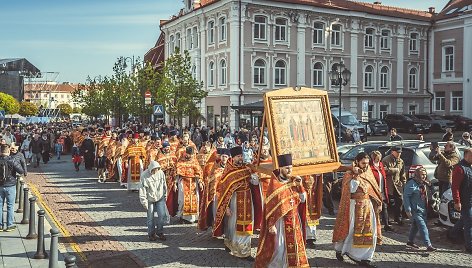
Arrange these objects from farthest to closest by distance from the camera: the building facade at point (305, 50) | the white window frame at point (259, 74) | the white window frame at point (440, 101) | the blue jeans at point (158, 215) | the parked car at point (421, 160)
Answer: the white window frame at point (440, 101) < the white window frame at point (259, 74) < the building facade at point (305, 50) < the parked car at point (421, 160) < the blue jeans at point (158, 215)

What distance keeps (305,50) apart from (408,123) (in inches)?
390

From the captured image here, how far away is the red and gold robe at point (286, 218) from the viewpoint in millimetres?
7219

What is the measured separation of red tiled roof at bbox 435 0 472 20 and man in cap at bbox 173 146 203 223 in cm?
4111

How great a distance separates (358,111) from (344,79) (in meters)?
21.3

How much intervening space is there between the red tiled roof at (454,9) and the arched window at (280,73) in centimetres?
1700

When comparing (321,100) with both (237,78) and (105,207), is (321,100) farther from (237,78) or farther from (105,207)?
(237,78)

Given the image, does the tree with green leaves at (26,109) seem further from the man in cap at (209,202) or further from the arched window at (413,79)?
the man in cap at (209,202)

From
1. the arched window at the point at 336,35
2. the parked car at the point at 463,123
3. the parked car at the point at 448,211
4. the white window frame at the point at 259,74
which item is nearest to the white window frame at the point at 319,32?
the arched window at the point at 336,35

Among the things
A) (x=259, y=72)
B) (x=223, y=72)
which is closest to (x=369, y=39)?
(x=259, y=72)

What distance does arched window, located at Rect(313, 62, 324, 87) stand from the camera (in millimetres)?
43219

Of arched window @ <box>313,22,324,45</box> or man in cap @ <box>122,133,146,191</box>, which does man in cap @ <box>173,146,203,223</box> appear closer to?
man in cap @ <box>122,133,146,191</box>

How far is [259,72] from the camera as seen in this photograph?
4041cm

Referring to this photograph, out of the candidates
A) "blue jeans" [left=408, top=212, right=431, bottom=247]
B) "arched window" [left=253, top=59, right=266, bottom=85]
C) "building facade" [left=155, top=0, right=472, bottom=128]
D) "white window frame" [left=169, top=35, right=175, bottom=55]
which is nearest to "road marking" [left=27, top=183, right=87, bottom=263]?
"blue jeans" [left=408, top=212, right=431, bottom=247]

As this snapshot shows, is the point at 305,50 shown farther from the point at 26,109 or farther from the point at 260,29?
the point at 26,109
